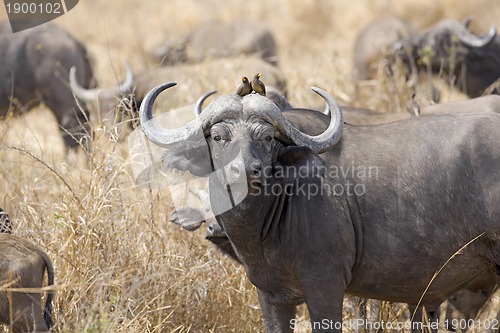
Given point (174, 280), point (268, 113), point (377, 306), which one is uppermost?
point (268, 113)

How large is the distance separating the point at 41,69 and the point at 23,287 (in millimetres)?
6829

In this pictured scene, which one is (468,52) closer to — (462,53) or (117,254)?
(462,53)

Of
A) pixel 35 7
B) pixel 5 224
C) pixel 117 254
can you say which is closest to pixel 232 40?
pixel 35 7

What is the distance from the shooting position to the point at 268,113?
4480 mm

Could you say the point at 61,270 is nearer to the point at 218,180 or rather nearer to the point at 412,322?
the point at 218,180

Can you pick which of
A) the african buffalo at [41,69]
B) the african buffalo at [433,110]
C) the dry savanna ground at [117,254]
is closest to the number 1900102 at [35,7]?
the african buffalo at [41,69]

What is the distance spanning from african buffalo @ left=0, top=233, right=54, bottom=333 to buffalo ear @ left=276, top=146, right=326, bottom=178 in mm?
1589

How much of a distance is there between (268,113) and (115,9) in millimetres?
17849

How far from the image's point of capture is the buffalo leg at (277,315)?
5.05 metres

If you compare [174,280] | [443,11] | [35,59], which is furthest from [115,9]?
[174,280]

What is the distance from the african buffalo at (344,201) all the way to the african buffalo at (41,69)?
6.60m

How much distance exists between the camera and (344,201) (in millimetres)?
4801

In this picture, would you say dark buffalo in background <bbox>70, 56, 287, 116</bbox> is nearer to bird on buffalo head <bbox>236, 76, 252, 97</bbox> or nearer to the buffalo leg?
the buffalo leg

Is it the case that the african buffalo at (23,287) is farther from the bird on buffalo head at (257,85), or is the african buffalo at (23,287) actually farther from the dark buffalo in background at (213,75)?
the dark buffalo in background at (213,75)
